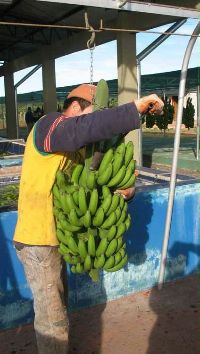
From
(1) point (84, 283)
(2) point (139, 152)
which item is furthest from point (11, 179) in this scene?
(2) point (139, 152)

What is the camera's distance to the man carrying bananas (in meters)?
2.39

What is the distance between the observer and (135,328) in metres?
4.09

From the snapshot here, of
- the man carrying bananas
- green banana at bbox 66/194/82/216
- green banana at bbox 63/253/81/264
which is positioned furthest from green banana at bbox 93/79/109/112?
green banana at bbox 63/253/81/264

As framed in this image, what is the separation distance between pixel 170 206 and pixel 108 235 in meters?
1.94

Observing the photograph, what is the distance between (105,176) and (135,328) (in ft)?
7.07

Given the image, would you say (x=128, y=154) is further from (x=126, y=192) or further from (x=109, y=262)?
(x=109, y=262)

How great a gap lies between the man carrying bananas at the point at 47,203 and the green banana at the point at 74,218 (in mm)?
266

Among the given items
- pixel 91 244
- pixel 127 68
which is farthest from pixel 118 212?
pixel 127 68

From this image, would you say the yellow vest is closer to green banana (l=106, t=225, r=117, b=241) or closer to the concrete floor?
green banana (l=106, t=225, r=117, b=241)

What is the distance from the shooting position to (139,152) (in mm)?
12586

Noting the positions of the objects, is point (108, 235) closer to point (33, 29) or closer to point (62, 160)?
point (62, 160)

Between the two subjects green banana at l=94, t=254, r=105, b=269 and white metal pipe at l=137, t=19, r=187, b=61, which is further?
white metal pipe at l=137, t=19, r=187, b=61

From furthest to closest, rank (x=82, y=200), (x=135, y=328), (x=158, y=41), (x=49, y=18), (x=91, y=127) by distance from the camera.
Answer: (x=49, y=18) → (x=158, y=41) → (x=135, y=328) → (x=82, y=200) → (x=91, y=127)

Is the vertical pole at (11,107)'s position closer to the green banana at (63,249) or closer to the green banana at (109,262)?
the green banana at (63,249)
